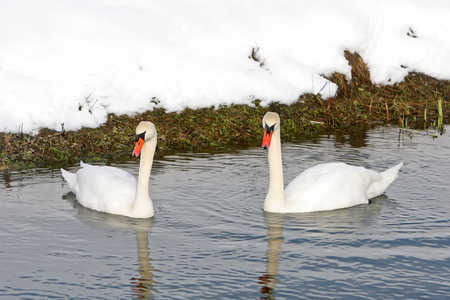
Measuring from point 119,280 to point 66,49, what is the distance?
33.4 ft

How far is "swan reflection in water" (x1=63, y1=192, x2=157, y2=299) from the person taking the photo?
806 cm

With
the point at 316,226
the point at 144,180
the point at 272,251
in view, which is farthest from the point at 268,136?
the point at 272,251

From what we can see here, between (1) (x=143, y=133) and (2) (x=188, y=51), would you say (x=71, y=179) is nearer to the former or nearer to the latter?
(1) (x=143, y=133)

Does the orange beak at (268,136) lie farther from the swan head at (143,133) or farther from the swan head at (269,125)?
the swan head at (143,133)

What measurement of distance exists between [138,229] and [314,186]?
8.60ft

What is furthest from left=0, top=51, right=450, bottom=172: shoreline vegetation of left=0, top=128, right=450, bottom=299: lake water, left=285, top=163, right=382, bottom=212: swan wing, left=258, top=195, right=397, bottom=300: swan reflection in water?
left=258, top=195, right=397, bottom=300: swan reflection in water

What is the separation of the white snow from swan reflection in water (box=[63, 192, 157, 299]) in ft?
14.3

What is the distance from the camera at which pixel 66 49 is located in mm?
17500

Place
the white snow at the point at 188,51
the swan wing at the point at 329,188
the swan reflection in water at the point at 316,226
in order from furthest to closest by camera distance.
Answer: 1. the white snow at the point at 188,51
2. the swan wing at the point at 329,188
3. the swan reflection in water at the point at 316,226

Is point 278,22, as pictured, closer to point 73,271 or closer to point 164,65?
point 164,65

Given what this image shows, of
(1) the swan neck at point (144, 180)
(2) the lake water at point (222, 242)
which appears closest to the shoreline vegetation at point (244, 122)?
(2) the lake water at point (222, 242)

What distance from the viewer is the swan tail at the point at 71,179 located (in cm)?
1209

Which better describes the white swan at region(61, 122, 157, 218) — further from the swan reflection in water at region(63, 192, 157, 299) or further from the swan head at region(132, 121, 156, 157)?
the swan reflection in water at region(63, 192, 157, 299)

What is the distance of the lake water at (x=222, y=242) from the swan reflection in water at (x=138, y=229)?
0.05ft
